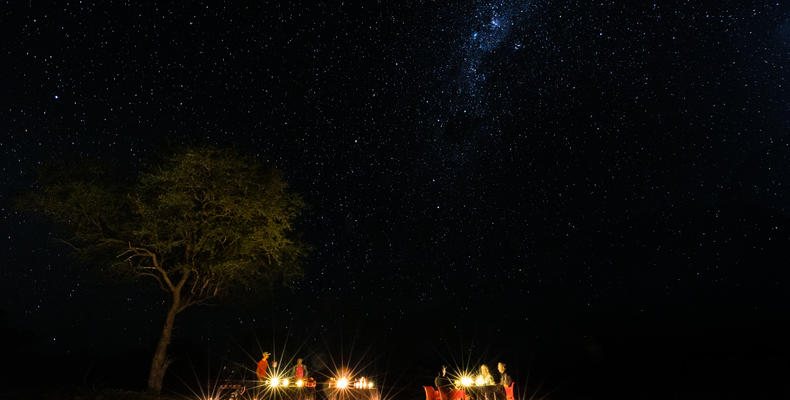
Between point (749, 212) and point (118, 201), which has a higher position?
point (749, 212)

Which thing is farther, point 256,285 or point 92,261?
point 256,285

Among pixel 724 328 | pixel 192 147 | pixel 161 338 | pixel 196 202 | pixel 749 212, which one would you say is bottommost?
pixel 161 338

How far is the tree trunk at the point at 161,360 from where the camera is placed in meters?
20.3

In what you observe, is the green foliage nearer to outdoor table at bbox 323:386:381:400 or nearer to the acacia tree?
the acacia tree

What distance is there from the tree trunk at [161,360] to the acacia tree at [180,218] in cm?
4

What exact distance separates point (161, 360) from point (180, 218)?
18.1 ft

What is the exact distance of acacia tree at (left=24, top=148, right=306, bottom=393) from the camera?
2083cm

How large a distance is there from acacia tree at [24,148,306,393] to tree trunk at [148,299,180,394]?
4cm

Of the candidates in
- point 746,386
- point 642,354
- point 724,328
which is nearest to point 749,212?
point 724,328

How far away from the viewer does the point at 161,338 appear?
21.0m

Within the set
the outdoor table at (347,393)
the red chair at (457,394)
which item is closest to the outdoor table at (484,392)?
the red chair at (457,394)

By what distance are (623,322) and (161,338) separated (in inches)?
3707

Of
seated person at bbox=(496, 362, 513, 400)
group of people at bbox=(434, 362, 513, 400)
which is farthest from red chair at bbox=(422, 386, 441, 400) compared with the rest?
seated person at bbox=(496, 362, 513, 400)

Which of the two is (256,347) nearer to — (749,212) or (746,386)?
(746,386)
